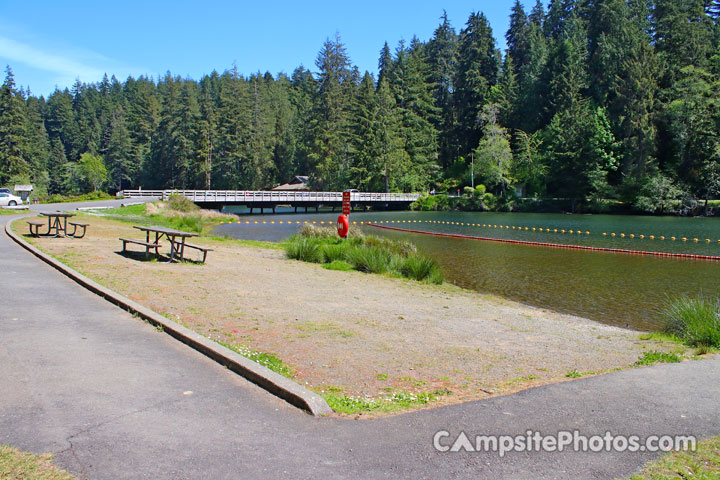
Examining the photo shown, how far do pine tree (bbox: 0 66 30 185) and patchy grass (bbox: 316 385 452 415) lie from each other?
273 ft

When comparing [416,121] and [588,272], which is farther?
[416,121]

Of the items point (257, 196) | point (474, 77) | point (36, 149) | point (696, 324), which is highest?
point (474, 77)

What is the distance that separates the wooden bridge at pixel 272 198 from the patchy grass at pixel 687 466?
170 feet

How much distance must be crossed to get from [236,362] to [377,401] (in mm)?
1714

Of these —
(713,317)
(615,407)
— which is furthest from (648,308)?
(615,407)

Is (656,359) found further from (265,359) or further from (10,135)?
(10,135)

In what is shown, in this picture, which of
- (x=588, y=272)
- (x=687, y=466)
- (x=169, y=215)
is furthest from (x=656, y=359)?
(x=169, y=215)

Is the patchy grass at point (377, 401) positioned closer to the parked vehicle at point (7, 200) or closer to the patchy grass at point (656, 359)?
the patchy grass at point (656, 359)

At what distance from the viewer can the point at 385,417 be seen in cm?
486

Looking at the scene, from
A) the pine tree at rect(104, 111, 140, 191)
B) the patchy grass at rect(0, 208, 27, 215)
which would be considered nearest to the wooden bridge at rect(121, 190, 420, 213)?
the patchy grass at rect(0, 208, 27, 215)

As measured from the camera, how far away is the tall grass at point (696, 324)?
855 centimetres

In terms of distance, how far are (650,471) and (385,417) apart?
2128mm

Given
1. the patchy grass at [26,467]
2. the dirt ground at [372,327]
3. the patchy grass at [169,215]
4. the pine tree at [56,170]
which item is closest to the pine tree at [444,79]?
the patchy grass at [169,215]

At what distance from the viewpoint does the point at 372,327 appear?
29.2 ft
